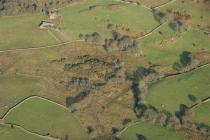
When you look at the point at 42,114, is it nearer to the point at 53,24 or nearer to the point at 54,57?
the point at 54,57

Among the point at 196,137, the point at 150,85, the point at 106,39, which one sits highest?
the point at 106,39

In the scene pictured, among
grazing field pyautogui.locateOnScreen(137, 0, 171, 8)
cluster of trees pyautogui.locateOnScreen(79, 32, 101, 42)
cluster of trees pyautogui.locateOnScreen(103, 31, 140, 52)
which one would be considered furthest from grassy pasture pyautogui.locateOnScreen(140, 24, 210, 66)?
cluster of trees pyautogui.locateOnScreen(79, 32, 101, 42)

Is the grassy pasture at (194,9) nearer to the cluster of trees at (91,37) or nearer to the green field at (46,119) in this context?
the cluster of trees at (91,37)

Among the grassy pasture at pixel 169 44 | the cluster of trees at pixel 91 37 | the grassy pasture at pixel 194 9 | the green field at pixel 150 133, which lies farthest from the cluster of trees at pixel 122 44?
the green field at pixel 150 133

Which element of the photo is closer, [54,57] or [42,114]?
[42,114]

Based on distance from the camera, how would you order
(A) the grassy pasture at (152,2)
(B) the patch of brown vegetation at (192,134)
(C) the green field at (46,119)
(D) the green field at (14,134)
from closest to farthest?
(D) the green field at (14,134), (C) the green field at (46,119), (B) the patch of brown vegetation at (192,134), (A) the grassy pasture at (152,2)

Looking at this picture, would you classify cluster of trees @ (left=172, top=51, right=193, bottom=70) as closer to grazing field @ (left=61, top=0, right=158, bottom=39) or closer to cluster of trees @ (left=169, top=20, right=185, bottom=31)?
cluster of trees @ (left=169, top=20, right=185, bottom=31)

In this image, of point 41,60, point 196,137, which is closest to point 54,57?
point 41,60

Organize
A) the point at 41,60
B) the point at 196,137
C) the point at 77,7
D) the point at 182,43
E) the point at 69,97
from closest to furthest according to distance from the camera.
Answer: the point at 196,137 → the point at 69,97 → the point at 41,60 → the point at 182,43 → the point at 77,7
